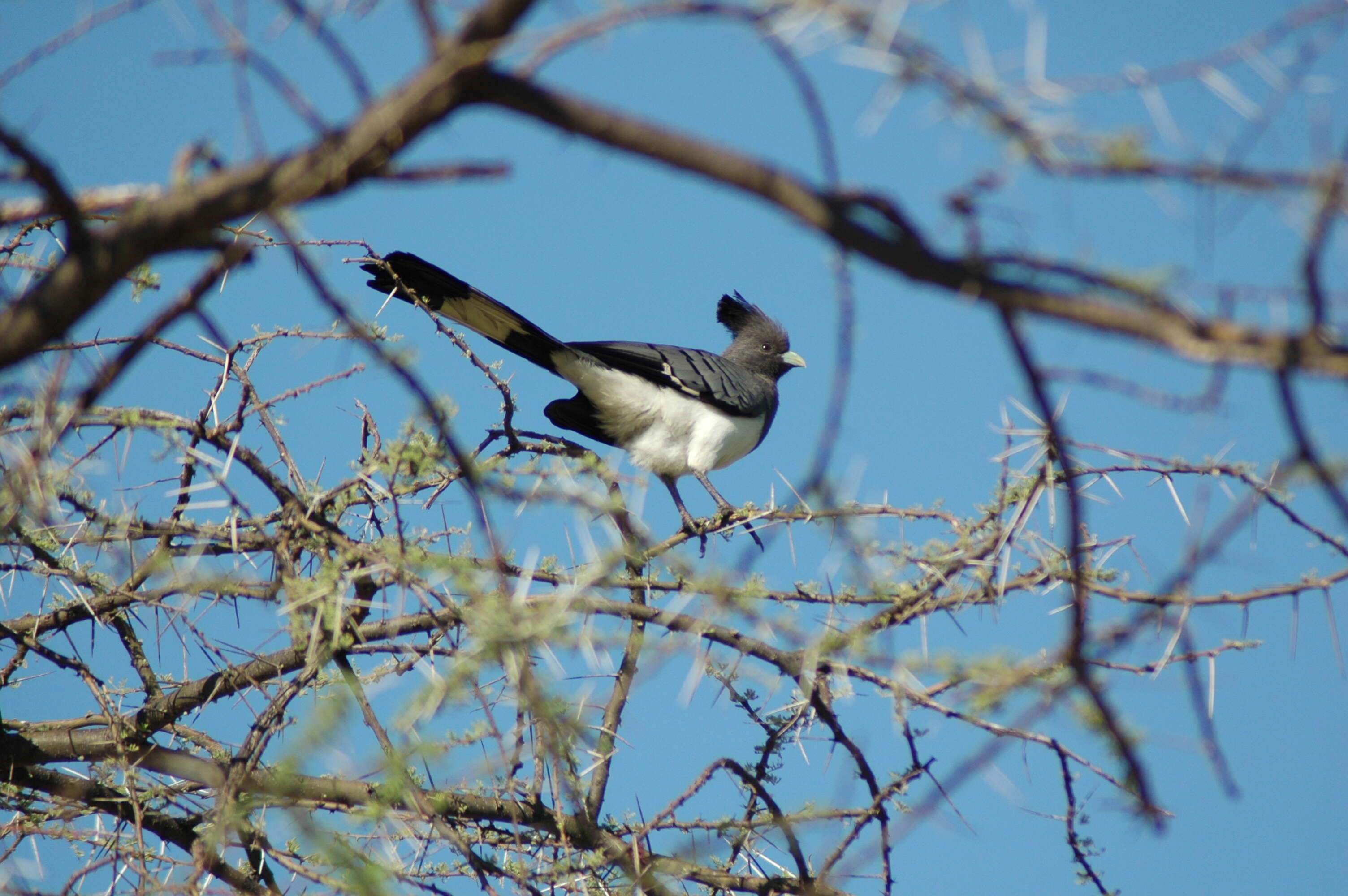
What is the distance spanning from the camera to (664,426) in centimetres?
640

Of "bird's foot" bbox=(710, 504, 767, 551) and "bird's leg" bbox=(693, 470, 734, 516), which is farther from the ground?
"bird's leg" bbox=(693, 470, 734, 516)

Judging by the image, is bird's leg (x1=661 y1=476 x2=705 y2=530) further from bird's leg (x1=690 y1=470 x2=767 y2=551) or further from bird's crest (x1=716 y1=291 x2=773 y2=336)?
bird's crest (x1=716 y1=291 x2=773 y2=336)

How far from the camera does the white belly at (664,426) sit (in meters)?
6.31

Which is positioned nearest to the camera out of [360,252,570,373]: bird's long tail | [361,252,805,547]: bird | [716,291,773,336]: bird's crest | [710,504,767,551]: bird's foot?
[360,252,570,373]: bird's long tail

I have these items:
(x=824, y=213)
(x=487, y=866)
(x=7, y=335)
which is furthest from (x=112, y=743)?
(x=824, y=213)

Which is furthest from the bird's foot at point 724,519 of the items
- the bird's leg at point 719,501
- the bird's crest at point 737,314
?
the bird's crest at point 737,314

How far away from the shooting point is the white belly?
20.7ft

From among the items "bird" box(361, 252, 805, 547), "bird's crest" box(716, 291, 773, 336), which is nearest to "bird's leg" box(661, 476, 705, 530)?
"bird" box(361, 252, 805, 547)

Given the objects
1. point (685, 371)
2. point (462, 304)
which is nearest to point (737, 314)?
point (685, 371)

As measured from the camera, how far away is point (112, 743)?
10.9ft

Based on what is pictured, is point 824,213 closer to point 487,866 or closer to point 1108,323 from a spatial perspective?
point 1108,323

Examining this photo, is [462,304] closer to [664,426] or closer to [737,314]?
[664,426]

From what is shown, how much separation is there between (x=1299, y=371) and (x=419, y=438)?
173 cm

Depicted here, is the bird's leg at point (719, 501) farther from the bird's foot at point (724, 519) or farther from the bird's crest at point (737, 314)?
the bird's crest at point (737, 314)
